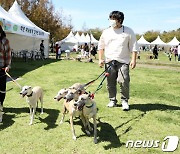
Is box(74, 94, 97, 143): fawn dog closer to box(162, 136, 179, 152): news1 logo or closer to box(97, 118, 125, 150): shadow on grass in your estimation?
box(97, 118, 125, 150): shadow on grass

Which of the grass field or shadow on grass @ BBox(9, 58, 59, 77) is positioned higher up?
shadow on grass @ BBox(9, 58, 59, 77)

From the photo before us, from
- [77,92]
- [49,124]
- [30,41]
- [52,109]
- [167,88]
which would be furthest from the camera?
[30,41]

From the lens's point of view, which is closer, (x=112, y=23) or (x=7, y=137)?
(x=7, y=137)

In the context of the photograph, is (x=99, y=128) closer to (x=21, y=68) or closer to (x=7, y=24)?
(x=7, y=24)

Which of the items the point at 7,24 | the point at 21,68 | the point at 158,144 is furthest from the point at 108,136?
the point at 21,68

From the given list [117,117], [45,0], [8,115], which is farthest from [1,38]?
[45,0]

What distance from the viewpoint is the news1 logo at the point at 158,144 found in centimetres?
450

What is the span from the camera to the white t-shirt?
6336 mm

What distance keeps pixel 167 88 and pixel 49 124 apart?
239 inches

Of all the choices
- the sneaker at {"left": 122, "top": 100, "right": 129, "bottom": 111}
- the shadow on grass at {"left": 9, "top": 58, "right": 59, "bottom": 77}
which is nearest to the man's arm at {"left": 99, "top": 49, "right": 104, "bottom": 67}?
the sneaker at {"left": 122, "top": 100, "right": 129, "bottom": 111}

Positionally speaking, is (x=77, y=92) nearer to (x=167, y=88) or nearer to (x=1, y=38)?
(x=1, y=38)

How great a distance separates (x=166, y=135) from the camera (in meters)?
5.07

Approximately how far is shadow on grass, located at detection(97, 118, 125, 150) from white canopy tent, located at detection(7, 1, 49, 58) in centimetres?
1372

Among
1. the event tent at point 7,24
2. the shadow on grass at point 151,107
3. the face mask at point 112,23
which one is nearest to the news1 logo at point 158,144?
the shadow on grass at point 151,107
